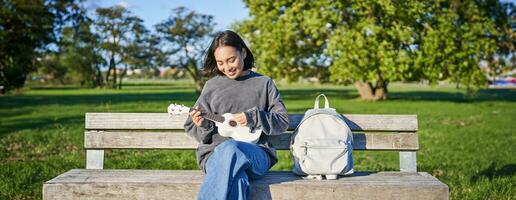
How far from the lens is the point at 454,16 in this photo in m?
25.2

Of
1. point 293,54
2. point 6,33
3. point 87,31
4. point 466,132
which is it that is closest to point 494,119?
point 466,132

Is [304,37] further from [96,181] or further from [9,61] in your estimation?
[96,181]

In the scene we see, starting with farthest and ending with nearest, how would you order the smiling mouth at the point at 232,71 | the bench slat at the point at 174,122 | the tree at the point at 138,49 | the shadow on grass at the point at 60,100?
the tree at the point at 138,49 → the shadow on grass at the point at 60,100 → the bench slat at the point at 174,122 → the smiling mouth at the point at 232,71

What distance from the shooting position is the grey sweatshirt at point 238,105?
12.0ft

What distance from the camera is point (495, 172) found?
6812 millimetres

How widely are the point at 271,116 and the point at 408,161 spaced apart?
1229 mm

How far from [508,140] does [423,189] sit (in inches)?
330

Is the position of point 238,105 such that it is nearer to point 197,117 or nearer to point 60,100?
point 197,117

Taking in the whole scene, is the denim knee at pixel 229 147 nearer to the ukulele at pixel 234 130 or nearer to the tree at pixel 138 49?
the ukulele at pixel 234 130

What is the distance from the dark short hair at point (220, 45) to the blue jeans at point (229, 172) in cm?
80

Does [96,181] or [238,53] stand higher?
[238,53]

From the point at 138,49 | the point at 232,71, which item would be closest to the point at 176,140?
the point at 232,71

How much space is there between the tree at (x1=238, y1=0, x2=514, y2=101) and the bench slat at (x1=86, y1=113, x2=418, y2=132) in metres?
18.9

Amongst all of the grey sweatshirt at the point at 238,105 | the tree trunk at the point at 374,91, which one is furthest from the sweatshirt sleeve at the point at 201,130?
the tree trunk at the point at 374,91
